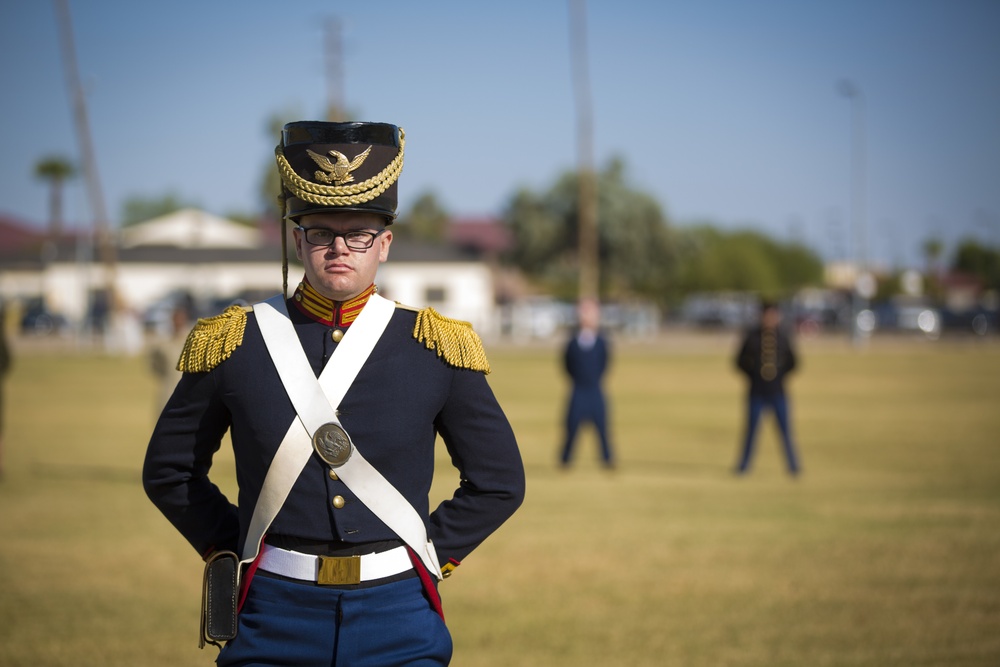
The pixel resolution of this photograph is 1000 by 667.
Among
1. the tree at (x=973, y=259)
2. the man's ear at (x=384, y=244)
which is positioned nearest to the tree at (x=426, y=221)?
the tree at (x=973, y=259)

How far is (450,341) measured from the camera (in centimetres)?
337

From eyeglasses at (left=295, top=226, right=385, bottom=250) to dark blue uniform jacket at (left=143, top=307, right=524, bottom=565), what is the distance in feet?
0.75

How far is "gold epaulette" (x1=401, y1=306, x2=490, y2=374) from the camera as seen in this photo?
335cm

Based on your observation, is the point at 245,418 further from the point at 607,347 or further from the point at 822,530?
the point at 607,347

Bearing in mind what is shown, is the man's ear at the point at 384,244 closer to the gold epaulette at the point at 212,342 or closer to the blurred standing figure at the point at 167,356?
the gold epaulette at the point at 212,342

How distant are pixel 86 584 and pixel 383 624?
625cm

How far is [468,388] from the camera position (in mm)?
3350

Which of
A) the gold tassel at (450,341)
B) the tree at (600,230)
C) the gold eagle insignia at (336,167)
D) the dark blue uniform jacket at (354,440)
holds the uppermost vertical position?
the tree at (600,230)

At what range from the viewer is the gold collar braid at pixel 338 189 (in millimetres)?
3232

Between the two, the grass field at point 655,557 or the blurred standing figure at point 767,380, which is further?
the blurred standing figure at point 767,380

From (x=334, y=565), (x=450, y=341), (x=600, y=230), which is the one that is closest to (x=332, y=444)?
(x=334, y=565)

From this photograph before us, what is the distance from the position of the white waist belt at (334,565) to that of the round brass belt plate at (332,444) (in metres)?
0.26

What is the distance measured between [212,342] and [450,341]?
0.66 metres

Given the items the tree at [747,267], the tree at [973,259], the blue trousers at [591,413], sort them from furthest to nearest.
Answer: the tree at [973,259] < the tree at [747,267] < the blue trousers at [591,413]
